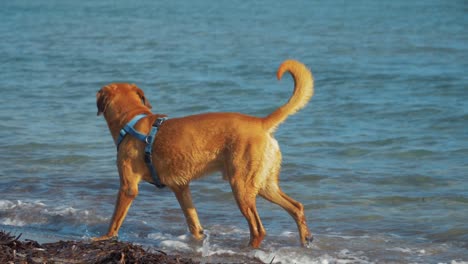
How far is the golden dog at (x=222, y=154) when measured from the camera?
6.58 meters

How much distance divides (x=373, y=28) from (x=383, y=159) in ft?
56.2

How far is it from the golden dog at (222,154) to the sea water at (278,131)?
0.43 m

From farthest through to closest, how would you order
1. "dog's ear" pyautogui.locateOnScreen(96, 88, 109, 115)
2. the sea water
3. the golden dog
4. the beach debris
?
the sea water, "dog's ear" pyautogui.locateOnScreen(96, 88, 109, 115), the golden dog, the beach debris

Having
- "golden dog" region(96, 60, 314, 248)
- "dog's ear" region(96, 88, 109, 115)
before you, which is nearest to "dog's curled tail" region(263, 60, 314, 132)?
"golden dog" region(96, 60, 314, 248)

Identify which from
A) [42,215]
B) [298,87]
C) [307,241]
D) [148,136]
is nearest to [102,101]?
[148,136]

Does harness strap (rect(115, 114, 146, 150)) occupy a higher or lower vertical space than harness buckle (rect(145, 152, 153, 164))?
higher

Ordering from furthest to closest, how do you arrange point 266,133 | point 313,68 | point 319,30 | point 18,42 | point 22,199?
point 319,30 < point 18,42 < point 313,68 < point 22,199 < point 266,133

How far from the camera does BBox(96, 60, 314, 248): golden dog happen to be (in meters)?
6.58

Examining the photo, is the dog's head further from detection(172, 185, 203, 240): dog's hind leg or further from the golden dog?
detection(172, 185, 203, 240): dog's hind leg

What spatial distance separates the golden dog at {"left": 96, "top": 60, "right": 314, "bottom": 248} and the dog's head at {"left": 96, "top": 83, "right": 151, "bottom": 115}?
1.2 inches

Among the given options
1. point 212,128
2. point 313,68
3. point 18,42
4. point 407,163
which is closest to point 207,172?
point 212,128

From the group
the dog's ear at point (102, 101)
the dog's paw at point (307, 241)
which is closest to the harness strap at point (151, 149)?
the dog's ear at point (102, 101)

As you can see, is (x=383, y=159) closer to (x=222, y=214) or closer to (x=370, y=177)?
(x=370, y=177)

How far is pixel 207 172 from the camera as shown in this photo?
6848 millimetres
